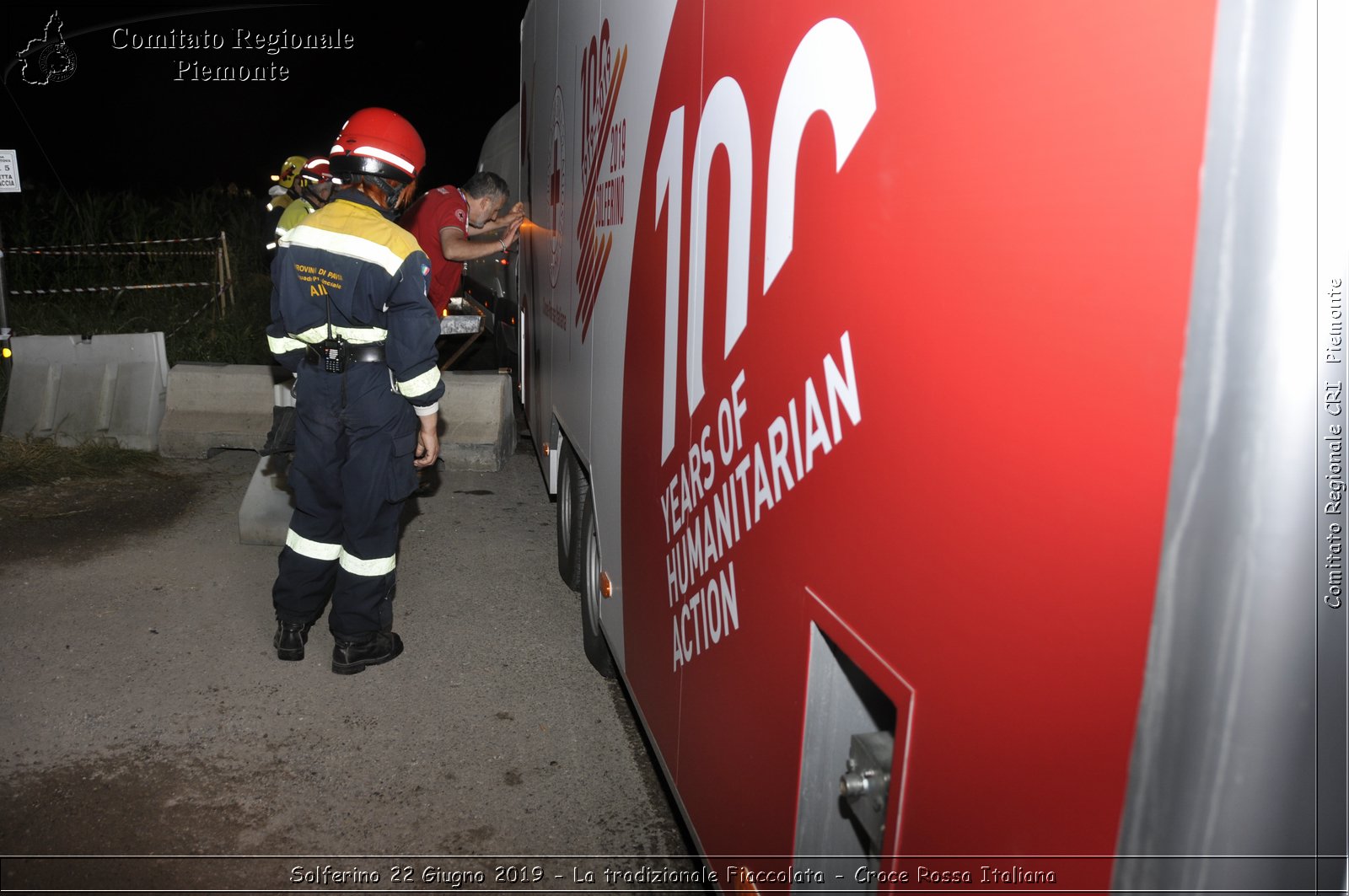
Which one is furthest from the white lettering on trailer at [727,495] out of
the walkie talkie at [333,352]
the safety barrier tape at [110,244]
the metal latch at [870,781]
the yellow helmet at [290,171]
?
the safety barrier tape at [110,244]

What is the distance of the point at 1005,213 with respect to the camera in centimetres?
112

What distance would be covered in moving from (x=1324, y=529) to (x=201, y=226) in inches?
628

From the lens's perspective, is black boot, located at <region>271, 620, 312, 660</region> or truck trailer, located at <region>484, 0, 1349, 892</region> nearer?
truck trailer, located at <region>484, 0, 1349, 892</region>

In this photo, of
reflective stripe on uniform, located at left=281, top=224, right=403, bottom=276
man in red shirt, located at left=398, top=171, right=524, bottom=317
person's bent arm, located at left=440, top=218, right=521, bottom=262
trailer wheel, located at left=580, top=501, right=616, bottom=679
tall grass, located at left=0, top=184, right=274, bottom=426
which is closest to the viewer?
reflective stripe on uniform, located at left=281, top=224, right=403, bottom=276

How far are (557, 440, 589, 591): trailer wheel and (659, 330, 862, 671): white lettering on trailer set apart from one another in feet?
6.03

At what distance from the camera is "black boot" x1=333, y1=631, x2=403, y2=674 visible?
4298mm

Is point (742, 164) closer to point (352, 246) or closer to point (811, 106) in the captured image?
point (811, 106)

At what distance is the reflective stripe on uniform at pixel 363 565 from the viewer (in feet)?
13.8

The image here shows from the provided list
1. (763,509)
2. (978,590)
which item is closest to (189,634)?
(763,509)

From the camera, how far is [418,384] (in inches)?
157

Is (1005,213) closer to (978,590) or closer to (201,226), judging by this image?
(978,590)

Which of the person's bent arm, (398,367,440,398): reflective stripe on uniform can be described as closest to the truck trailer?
(398,367,440,398): reflective stripe on uniform

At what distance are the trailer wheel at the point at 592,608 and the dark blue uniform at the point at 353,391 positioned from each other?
0.73 m

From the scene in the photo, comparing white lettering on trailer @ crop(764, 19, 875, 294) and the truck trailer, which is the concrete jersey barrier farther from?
white lettering on trailer @ crop(764, 19, 875, 294)
